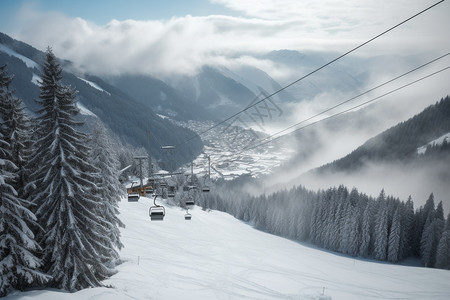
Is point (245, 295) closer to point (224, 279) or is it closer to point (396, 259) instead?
point (224, 279)

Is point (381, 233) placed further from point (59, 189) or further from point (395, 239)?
point (59, 189)

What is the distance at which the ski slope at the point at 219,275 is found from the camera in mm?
24619

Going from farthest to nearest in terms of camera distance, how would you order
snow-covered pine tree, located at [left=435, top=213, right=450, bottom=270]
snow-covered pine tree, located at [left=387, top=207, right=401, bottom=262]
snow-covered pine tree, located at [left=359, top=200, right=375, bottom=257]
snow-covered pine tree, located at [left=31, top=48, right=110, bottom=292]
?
1. snow-covered pine tree, located at [left=359, top=200, right=375, bottom=257]
2. snow-covered pine tree, located at [left=387, top=207, right=401, bottom=262]
3. snow-covered pine tree, located at [left=435, top=213, right=450, bottom=270]
4. snow-covered pine tree, located at [left=31, top=48, right=110, bottom=292]

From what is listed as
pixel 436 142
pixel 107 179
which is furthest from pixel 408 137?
pixel 107 179

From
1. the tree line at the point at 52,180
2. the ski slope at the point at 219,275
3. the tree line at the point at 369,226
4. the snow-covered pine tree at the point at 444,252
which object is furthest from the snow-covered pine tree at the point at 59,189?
the tree line at the point at 369,226

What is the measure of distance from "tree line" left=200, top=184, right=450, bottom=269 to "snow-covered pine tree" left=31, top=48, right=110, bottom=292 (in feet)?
249

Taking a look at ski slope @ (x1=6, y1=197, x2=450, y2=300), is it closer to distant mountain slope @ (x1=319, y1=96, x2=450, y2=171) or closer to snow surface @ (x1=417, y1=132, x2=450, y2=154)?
snow surface @ (x1=417, y1=132, x2=450, y2=154)

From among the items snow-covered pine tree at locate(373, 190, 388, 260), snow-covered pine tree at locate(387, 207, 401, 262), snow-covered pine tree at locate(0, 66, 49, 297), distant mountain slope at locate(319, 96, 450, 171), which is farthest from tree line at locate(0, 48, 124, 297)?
distant mountain slope at locate(319, 96, 450, 171)

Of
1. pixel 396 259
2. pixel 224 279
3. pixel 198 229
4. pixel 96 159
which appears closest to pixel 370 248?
pixel 396 259

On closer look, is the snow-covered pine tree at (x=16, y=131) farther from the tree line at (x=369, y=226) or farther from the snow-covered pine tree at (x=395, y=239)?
the snow-covered pine tree at (x=395, y=239)

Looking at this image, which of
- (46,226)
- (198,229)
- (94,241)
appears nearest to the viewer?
(46,226)

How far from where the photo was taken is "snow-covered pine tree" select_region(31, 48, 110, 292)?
18188 mm

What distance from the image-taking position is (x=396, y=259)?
242ft

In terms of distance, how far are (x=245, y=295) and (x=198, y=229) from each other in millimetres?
36152
